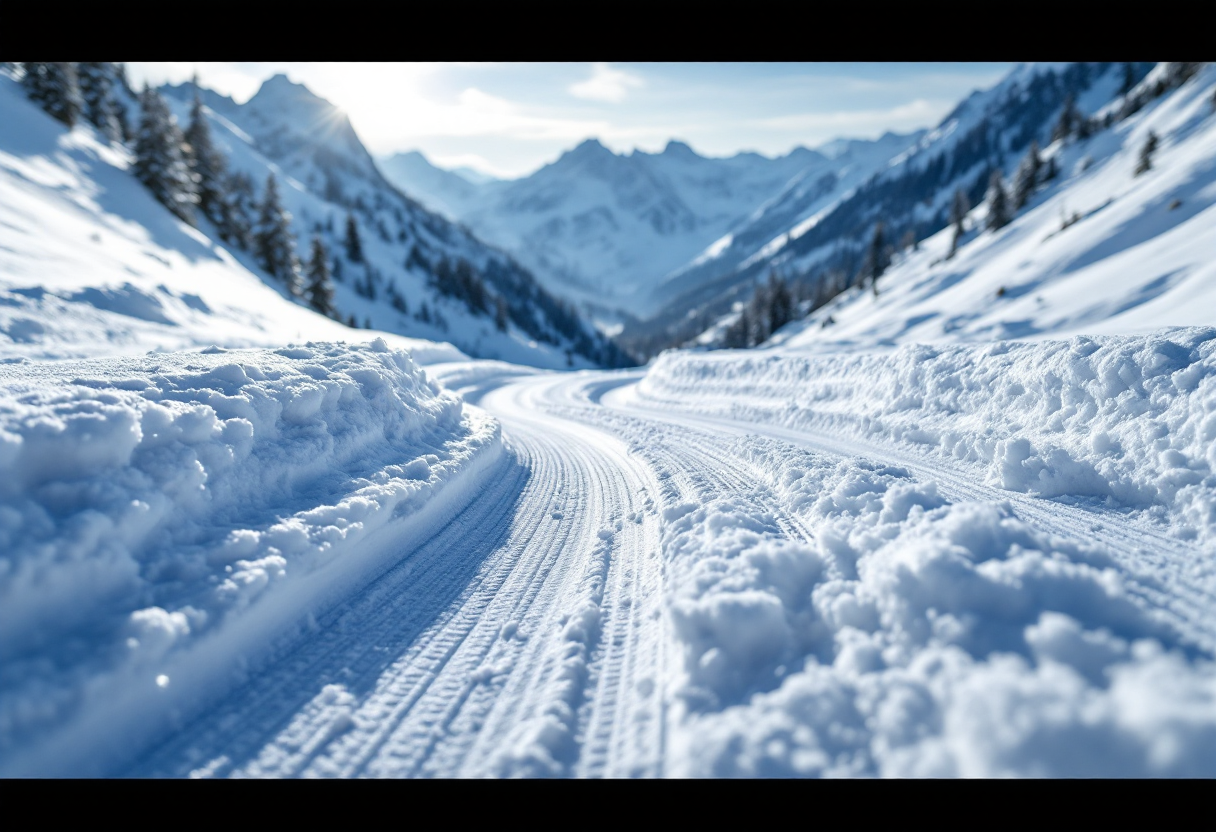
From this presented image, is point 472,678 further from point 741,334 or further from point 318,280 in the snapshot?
point 741,334

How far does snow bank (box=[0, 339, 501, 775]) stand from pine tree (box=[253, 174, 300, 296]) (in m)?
38.5

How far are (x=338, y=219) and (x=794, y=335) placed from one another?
92861 mm

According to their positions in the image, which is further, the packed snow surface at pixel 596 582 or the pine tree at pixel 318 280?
the pine tree at pixel 318 280

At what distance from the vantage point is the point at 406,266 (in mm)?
87500

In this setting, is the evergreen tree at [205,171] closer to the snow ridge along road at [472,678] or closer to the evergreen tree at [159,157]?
the evergreen tree at [159,157]

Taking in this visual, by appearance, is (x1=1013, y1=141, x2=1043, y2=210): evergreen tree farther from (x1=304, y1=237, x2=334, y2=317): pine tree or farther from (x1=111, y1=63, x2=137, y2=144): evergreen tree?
(x1=111, y1=63, x2=137, y2=144): evergreen tree

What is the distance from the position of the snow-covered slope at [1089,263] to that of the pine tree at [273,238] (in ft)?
126

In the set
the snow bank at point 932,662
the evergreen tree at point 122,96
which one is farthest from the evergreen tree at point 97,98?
the snow bank at point 932,662

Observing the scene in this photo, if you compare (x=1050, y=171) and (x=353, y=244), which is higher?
(x=1050, y=171)

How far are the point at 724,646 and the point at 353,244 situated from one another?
3112 inches

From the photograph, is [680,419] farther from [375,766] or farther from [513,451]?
[375,766]

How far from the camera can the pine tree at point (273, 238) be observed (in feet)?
121

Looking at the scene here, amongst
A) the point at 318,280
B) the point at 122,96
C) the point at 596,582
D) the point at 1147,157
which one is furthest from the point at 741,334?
the point at 122,96
